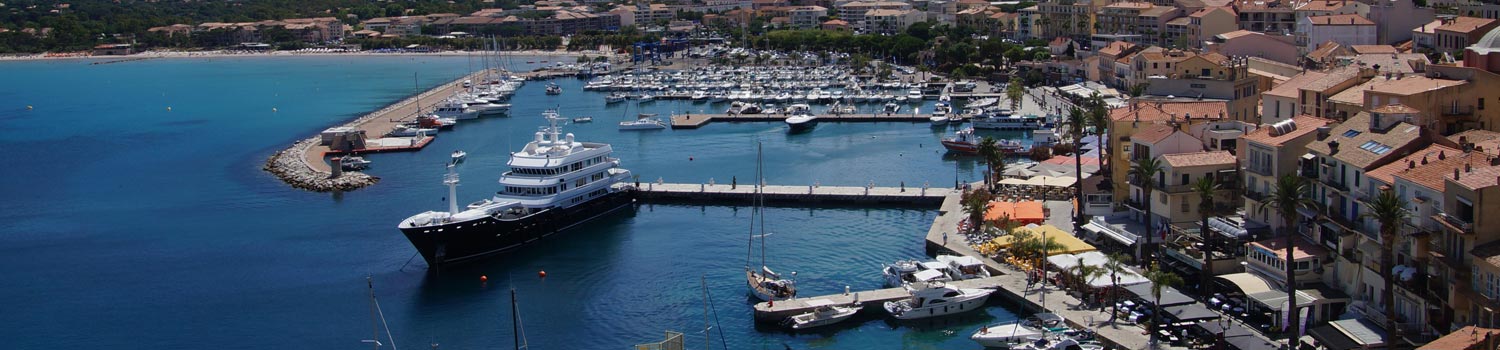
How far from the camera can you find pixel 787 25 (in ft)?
506

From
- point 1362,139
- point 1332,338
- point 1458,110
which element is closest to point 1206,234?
point 1362,139

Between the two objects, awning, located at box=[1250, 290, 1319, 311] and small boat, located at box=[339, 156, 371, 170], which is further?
small boat, located at box=[339, 156, 371, 170]

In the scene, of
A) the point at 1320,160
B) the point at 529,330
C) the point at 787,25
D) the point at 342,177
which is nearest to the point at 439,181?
the point at 342,177

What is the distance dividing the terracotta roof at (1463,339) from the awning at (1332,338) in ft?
7.51

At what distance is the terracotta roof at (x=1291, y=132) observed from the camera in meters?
32.0

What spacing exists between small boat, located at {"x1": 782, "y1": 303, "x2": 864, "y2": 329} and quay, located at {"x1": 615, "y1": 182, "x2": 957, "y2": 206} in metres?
14.4

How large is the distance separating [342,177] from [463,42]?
352 ft

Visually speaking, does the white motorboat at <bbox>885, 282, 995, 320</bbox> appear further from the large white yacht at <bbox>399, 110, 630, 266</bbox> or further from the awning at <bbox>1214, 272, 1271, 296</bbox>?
the large white yacht at <bbox>399, 110, 630, 266</bbox>

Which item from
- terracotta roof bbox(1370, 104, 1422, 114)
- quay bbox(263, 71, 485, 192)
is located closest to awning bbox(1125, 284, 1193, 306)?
terracotta roof bbox(1370, 104, 1422, 114)

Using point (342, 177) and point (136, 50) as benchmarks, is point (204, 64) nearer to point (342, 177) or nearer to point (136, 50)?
point (136, 50)

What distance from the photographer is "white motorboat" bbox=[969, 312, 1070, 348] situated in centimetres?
2970

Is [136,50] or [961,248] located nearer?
[961,248]

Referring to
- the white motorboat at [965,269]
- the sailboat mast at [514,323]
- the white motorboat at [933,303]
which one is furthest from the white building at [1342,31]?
the sailboat mast at [514,323]

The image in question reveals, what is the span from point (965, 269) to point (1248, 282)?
810 centimetres
